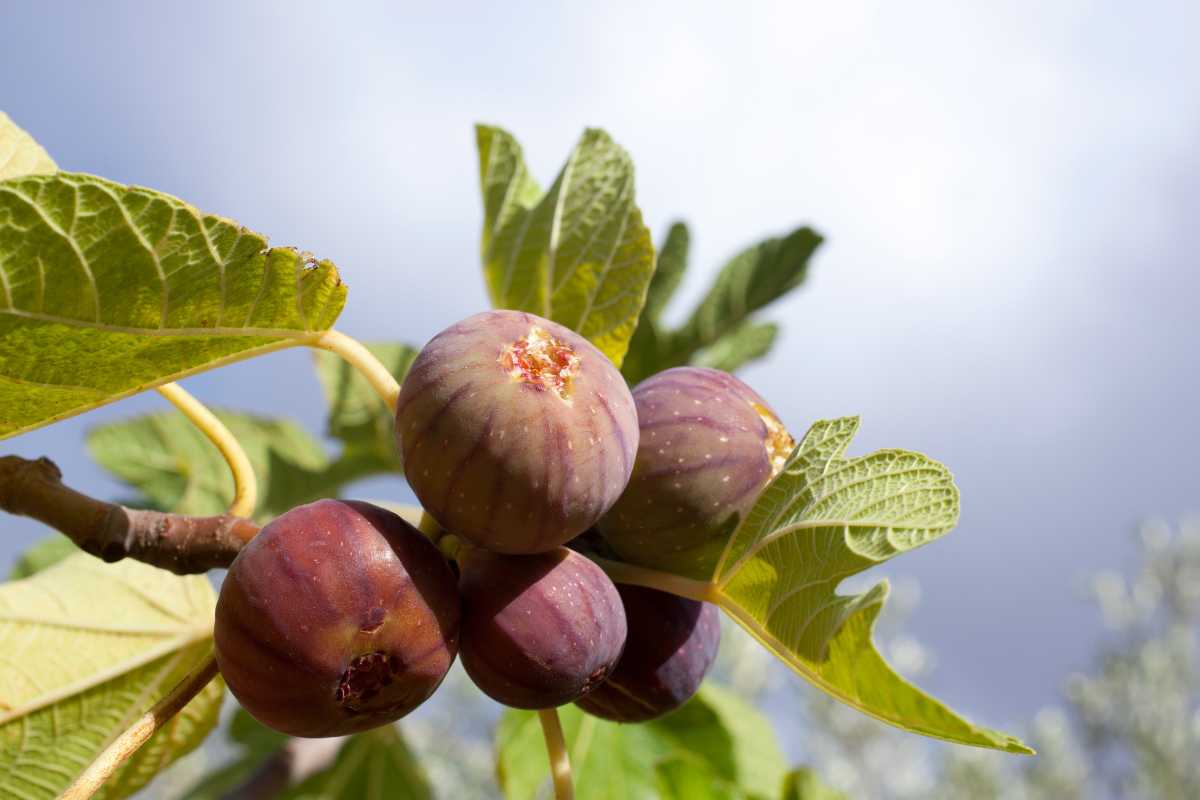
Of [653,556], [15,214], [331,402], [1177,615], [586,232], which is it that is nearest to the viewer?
[15,214]

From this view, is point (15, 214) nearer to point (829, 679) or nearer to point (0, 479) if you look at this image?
point (0, 479)

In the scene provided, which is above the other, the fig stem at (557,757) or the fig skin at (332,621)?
the fig skin at (332,621)

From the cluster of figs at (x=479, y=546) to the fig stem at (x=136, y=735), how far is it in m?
0.06

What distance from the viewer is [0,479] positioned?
125 cm

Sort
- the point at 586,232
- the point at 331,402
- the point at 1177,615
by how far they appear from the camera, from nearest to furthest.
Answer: the point at 586,232
the point at 331,402
the point at 1177,615

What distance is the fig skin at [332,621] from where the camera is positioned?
0.99 metres

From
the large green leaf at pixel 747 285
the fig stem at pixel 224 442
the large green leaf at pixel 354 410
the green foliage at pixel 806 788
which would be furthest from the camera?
the large green leaf at pixel 354 410

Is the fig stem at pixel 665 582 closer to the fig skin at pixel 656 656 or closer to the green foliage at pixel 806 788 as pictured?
the fig skin at pixel 656 656

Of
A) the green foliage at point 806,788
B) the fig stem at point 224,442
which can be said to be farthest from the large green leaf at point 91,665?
the green foliage at point 806,788

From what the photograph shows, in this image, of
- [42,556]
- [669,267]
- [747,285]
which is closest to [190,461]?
[42,556]

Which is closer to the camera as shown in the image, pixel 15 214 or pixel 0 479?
pixel 15 214

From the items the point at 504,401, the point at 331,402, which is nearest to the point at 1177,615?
the point at 331,402

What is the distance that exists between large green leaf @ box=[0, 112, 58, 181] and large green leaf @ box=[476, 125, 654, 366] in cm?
63

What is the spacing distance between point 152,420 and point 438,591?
71.2 inches
